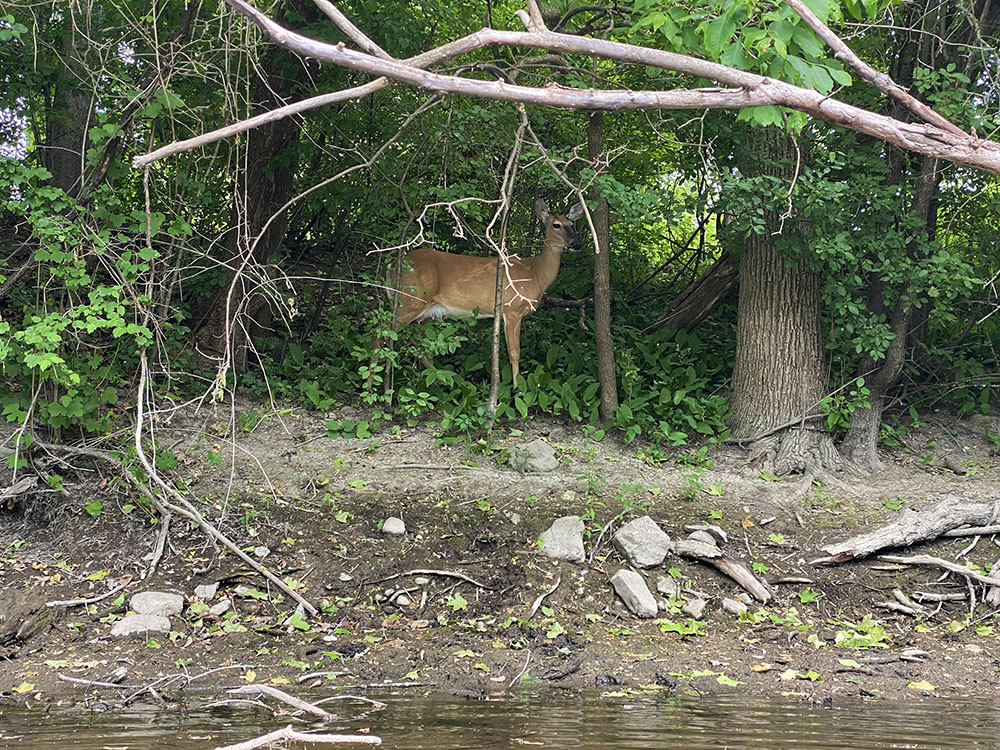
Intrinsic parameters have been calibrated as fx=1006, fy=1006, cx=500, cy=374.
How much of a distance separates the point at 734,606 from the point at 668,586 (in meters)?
0.46

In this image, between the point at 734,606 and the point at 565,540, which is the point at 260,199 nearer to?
the point at 565,540

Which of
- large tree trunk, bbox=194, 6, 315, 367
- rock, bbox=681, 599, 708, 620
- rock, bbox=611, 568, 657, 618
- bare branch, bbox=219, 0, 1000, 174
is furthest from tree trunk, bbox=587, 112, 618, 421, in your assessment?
bare branch, bbox=219, 0, 1000, 174

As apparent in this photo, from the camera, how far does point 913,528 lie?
288 inches

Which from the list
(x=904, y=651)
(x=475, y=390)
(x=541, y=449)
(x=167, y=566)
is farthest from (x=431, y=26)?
(x=904, y=651)

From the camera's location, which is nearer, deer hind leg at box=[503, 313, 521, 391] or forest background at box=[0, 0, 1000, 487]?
forest background at box=[0, 0, 1000, 487]

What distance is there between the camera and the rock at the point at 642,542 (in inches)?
277

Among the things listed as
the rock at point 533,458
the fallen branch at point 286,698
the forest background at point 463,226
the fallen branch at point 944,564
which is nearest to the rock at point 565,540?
the rock at point 533,458

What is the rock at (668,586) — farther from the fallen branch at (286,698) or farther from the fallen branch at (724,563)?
the fallen branch at (286,698)

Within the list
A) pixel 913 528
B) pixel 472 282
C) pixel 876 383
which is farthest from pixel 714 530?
pixel 472 282

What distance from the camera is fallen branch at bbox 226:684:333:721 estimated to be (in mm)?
4457

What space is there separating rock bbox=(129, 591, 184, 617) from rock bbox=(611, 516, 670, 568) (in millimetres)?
3011

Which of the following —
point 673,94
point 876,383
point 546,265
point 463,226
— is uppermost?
point 673,94

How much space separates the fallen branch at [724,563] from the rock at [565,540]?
2.27ft

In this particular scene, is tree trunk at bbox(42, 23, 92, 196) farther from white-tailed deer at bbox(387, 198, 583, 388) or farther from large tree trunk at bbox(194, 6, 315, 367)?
white-tailed deer at bbox(387, 198, 583, 388)
